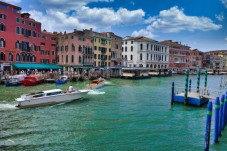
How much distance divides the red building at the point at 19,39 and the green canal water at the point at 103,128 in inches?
857

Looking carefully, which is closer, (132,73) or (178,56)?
(132,73)

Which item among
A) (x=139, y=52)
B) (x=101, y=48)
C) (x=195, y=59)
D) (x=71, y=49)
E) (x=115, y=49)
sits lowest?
(x=195, y=59)

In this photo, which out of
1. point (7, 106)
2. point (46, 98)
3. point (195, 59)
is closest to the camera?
point (7, 106)

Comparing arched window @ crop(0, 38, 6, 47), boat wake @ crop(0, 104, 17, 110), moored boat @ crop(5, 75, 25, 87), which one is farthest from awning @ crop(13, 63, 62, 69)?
boat wake @ crop(0, 104, 17, 110)

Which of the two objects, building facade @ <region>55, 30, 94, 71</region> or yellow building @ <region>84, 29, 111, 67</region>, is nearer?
building facade @ <region>55, 30, 94, 71</region>

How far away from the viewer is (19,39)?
40250 mm

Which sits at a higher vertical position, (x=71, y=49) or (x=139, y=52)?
(x=139, y=52)

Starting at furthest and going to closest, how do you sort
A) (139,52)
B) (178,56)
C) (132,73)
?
(178,56), (139,52), (132,73)

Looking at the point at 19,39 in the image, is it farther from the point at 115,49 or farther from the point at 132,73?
the point at 115,49

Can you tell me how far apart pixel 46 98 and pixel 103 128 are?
7620 millimetres

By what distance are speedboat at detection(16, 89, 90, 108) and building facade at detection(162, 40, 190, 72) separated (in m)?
65.3

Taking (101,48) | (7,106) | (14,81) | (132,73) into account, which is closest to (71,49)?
(101,48)

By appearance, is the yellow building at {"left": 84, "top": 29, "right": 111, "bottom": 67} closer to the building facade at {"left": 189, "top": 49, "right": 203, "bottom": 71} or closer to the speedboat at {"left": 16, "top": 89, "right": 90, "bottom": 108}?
the speedboat at {"left": 16, "top": 89, "right": 90, "bottom": 108}

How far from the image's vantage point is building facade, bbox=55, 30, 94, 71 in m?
49.3
